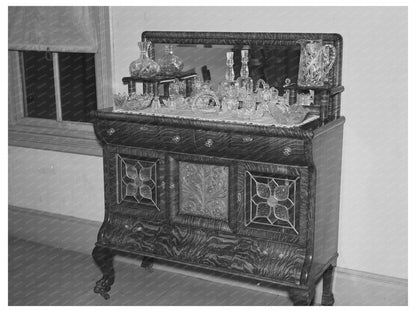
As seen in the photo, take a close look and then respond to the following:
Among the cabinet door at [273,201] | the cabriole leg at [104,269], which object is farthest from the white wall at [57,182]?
the cabinet door at [273,201]

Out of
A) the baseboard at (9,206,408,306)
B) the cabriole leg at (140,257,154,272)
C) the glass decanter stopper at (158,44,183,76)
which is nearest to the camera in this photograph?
the baseboard at (9,206,408,306)

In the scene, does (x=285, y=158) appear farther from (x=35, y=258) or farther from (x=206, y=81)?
(x=35, y=258)

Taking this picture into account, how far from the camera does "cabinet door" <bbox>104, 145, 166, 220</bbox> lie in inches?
153

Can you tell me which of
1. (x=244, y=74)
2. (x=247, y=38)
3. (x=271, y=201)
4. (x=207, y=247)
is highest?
(x=247, y=38)

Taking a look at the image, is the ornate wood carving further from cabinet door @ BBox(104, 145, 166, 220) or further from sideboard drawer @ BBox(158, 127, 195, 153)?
sideboard drawer @ BBox(158, 127, 195, 153)

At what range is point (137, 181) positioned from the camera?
13.0 ft

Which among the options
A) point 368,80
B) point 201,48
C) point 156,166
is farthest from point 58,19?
point 368,80

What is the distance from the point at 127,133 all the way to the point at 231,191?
78cm

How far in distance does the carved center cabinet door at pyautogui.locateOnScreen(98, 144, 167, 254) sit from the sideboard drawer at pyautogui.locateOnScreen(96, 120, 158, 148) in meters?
0.05

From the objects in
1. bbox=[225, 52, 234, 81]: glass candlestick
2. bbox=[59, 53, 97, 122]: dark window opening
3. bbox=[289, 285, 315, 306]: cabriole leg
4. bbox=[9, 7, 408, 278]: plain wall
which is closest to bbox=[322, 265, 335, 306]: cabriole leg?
bbox=[9, 7, 408, 278]: plain wall

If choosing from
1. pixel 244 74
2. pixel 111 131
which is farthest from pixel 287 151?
pixel 111 131

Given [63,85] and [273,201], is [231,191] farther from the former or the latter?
[63,85]

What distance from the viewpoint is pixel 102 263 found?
4.27 meters

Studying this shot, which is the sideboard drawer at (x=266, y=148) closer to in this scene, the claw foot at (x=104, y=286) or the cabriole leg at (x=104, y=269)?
the cabriole leg at (x=104, y=269)
